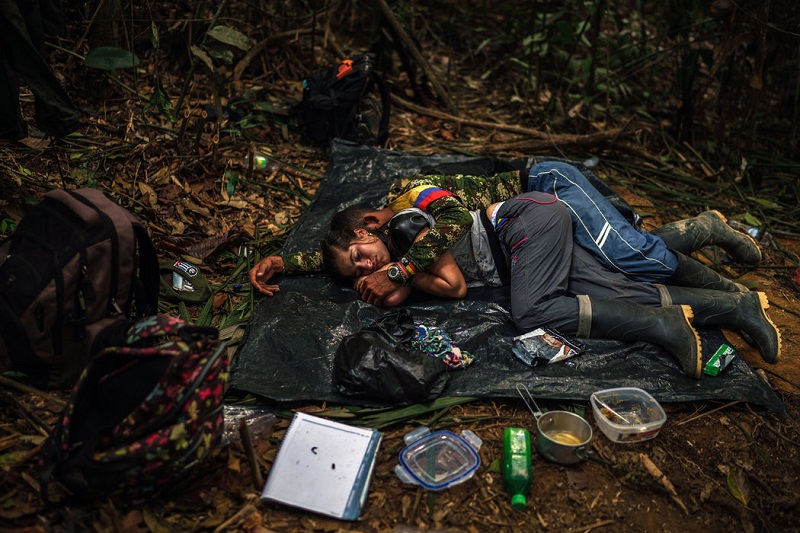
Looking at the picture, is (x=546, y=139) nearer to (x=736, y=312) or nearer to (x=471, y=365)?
(x=736, y=312)

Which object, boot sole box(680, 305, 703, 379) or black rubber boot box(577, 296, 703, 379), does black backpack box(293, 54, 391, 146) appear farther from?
boot sole box(680, 305, 703, 379)

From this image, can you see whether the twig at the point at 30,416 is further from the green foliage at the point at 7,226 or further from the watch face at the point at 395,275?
the watch face at the point at 395,275

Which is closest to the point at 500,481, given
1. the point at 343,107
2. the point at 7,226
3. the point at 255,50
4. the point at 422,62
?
the point at 7,226

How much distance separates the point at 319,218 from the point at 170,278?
3.61 feet

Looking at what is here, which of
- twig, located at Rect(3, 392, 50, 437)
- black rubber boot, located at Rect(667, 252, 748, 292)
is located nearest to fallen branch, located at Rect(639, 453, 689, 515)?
black rubber boot, located at Rect(667, 252, 748, 292)

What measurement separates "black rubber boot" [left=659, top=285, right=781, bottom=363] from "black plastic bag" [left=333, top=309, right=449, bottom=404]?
1453 millimetres

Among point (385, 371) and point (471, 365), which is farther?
point (471, 365)

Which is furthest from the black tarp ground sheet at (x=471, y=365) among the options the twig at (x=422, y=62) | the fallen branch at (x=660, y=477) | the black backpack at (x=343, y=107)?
the twig at (x=422, y=62)

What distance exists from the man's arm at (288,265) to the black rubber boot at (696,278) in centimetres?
217

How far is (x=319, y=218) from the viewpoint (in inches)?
170

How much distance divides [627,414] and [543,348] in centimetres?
52

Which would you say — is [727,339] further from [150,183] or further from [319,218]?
[150,183]

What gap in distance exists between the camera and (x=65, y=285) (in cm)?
269

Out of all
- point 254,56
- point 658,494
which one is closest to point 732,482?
point 658,494
